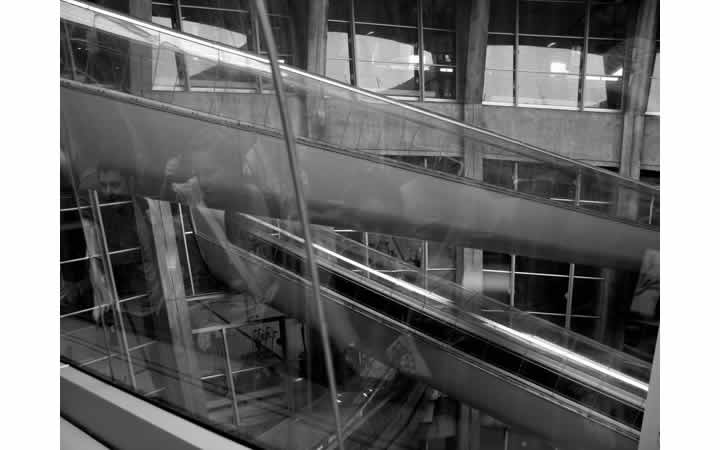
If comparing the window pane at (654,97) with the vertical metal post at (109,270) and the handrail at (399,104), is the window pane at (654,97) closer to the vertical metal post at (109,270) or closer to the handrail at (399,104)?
the handrail at (399,104)

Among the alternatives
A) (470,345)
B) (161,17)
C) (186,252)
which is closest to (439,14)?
(470,345)

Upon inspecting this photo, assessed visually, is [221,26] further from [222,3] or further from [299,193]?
[299,193]

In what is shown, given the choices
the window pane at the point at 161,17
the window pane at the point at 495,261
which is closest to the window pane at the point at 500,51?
the window pane at the point at 495,261

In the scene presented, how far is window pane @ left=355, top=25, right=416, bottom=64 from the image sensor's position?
5.81 ft

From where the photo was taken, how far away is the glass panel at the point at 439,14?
1.68m

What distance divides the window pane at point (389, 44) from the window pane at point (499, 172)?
1.46ft

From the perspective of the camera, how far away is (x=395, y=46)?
1.80 m

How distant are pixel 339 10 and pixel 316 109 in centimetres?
39

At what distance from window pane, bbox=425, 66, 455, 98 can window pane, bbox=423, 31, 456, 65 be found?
3cm

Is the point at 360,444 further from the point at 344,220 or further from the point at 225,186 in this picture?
the point at 225,186

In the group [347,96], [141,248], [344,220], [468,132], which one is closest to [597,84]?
[468,132]

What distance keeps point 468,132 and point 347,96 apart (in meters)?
0.52

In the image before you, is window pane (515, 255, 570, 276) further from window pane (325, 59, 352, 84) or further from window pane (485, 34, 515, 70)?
window pane (325, 59, 352, 84)
